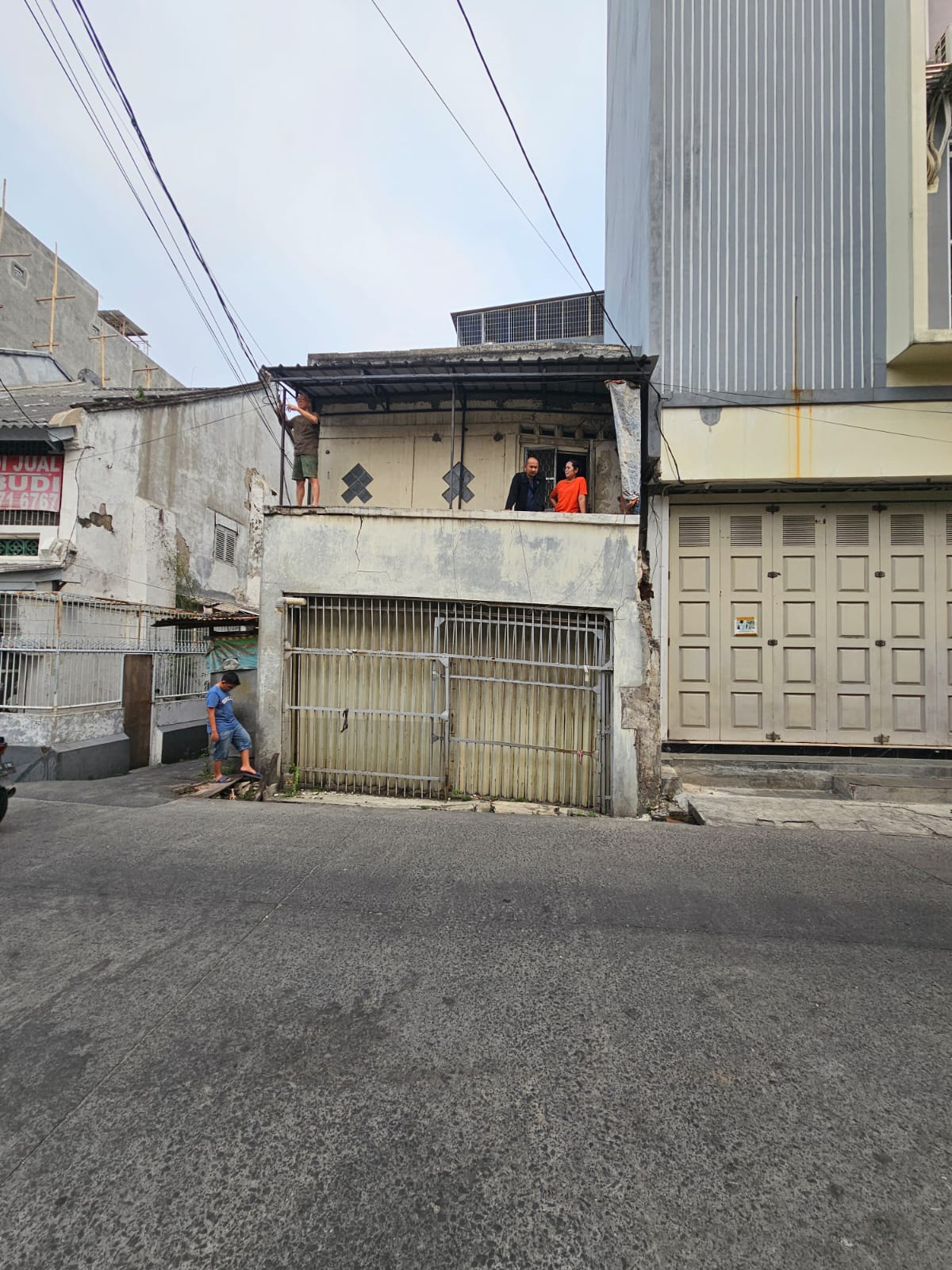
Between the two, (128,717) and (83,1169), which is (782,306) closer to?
(83,1169)

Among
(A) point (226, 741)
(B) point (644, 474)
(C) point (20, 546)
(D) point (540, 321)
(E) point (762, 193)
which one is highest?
(D) point (540, 321)

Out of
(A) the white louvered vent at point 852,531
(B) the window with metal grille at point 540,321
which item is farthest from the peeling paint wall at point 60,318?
(A) the white louvered vent at point 852,531

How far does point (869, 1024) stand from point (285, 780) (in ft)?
19.7

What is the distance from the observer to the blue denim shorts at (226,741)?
7848 millimetres

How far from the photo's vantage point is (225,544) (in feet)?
53.4

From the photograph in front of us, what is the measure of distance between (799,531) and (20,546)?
1246 centimetres

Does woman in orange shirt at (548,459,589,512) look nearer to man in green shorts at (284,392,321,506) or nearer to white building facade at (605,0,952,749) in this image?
white building facade at (605,0,952,749)

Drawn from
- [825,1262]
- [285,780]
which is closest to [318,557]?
[285,780]

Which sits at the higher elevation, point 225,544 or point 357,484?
point 225,544

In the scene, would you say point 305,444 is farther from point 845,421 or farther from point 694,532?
point 845,421

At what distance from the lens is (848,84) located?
7473 mm

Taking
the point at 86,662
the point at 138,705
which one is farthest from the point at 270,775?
the point at 138,705

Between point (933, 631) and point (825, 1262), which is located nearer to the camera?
point (825, 1262)

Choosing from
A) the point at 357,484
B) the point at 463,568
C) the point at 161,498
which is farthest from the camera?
the point at 161,498
